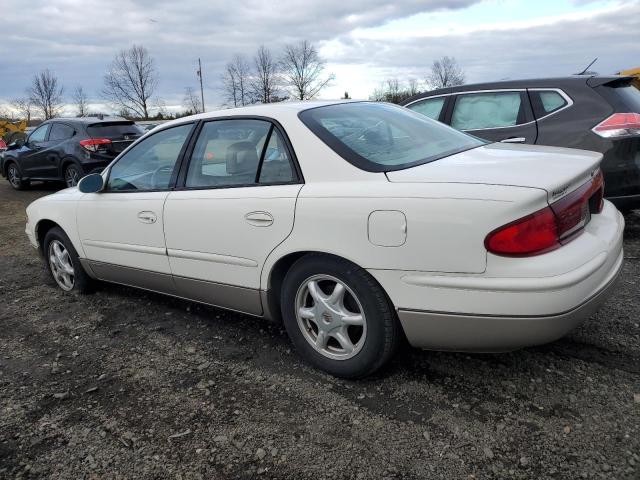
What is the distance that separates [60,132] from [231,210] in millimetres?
9151

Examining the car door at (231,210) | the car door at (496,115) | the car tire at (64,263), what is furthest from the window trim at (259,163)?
the car door at (496,115)

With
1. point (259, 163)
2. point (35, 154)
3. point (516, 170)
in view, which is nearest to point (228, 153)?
point (259, 163)

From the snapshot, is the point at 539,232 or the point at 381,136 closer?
the point at 539,232

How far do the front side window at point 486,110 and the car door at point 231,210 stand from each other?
3265 millimetres

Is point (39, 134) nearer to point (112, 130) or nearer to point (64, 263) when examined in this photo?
point (112, 130)

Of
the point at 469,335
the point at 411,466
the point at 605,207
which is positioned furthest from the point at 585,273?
the point at 411,466

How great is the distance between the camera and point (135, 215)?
3.73m

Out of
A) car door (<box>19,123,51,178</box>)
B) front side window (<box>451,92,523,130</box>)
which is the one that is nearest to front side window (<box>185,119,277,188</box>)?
front side window (<box>451,92,523,130</box>)

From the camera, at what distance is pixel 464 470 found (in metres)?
2.15

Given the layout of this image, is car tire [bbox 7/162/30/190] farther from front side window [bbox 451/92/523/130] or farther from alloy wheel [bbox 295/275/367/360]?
alloy wheel [bbox 295/275/367/360]

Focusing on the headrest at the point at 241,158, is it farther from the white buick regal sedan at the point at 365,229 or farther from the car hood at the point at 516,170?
the car hood at the point at 516,170

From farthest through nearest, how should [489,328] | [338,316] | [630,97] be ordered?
[630,97] < [338,316] < [489,328]

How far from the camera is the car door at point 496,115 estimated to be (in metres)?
5.33

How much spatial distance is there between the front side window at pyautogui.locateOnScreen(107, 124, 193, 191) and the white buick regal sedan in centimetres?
1
